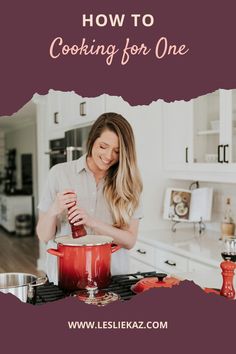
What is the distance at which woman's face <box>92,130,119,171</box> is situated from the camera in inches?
27.1

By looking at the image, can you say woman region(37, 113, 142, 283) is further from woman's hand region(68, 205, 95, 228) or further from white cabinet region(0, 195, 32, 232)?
white cabinet region(0, 195, 32, 232)

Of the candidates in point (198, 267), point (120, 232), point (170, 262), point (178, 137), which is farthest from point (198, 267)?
point (120, 232)

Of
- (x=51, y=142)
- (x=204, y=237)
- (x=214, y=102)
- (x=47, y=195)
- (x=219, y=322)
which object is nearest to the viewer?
(x=219, y=322)

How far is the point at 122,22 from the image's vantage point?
0.68 metres

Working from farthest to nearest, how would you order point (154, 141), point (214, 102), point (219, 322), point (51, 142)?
point (214, 102) → point (154, 141) → point (51, 142) → point (219, 322)

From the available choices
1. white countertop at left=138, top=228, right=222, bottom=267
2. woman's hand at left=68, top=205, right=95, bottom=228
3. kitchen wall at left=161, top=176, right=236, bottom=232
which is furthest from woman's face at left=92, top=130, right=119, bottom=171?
kitchen wall at left=161, top=176, right=236, bottom=232

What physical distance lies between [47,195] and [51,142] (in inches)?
7.0

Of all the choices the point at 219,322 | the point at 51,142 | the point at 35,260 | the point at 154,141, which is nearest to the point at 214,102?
the point at 154,141

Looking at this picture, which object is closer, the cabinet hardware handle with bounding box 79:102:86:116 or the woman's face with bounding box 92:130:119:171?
the woman's face with bounding box 92:130:119:171

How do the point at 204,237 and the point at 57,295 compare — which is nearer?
the point at 57,295

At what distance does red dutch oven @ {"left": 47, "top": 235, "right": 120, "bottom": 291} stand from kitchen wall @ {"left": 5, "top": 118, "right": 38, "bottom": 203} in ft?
0.82

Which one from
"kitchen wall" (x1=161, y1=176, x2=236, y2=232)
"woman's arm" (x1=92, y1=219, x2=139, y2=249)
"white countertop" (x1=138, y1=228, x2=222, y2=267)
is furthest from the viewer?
"kitchen wall" (x1=161, y1=176, x2=236, y2=232)

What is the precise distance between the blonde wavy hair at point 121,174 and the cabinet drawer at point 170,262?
26.7 inches

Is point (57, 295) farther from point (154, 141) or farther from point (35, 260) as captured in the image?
point (154, 141)
